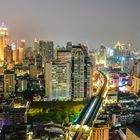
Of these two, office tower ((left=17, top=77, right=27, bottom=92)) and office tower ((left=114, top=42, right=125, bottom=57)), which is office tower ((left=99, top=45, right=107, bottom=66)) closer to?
office tower ((left=114, top=42, right=125, bottom=57))

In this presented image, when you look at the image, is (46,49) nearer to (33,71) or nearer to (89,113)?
(33,71)

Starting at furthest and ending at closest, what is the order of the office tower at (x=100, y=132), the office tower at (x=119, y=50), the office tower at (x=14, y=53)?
the office tower at (x=119, y=50), the office tower at (x=14, y=53), the office tower at (x=100, y=132)

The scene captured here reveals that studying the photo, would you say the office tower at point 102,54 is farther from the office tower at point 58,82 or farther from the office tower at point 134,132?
the office tower at point 134,132

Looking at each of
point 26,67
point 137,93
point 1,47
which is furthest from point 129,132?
point 1,47

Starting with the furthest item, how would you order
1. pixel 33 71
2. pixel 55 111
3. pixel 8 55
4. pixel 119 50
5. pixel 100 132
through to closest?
pixel 119 50 → pixel 8 55 → pixel 33 71 → pixel 55 111 → pixel 100 132

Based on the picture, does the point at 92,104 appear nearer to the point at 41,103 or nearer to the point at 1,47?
the point at 41,103

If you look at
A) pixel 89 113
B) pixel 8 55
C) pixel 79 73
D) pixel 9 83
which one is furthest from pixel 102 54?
pixel 89 113

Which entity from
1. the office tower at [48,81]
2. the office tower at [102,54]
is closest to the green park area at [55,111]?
the office tower at [48,81]
